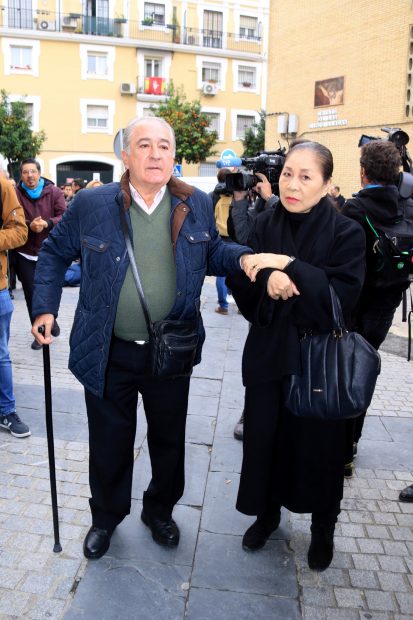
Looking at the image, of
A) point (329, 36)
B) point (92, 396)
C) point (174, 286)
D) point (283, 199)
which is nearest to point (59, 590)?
point (92, 396)

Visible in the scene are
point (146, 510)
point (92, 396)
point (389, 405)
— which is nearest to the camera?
point (92, 396)

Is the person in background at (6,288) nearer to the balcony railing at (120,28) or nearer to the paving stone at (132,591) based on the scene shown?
the paving stone at (132,591)

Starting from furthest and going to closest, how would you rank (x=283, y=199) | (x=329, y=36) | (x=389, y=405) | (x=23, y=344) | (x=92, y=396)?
(x=329, y=36)
(x=23, y=344)
(x=389, y=405)
(x=92, y=396)
(x=283, y=199)

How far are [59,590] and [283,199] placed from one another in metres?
2.01

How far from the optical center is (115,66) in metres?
35.5

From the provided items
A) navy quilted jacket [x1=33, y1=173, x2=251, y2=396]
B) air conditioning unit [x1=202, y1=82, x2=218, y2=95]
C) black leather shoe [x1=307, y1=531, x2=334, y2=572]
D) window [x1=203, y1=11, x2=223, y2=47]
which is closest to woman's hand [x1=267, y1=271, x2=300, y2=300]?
navy quilted jacket [x1=33, y1=173, x2=251, y2=396]

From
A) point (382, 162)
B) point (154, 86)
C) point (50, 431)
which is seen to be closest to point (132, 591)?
point (50, 431)

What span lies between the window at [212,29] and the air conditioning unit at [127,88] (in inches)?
225

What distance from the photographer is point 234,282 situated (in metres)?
2.77

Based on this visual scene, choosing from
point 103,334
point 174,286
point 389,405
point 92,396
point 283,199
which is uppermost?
point 283,199

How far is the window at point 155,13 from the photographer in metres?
35.9

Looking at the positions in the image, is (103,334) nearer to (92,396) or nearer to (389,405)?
(92,396)

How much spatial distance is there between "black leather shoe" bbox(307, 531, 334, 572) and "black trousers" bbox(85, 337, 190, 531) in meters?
0.76

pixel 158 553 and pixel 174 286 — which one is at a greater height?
pixel 174 286
